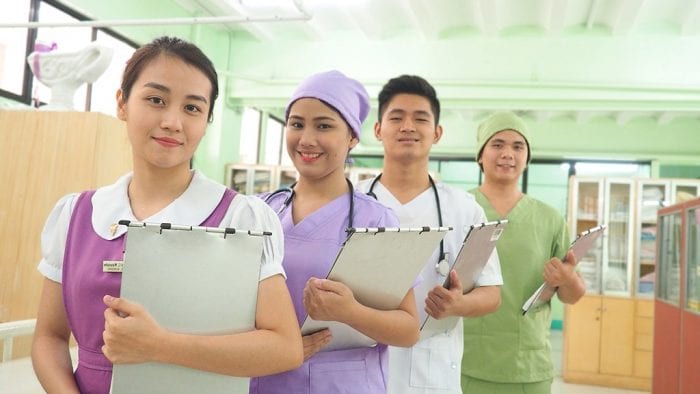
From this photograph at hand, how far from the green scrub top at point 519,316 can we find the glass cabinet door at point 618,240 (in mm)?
4174

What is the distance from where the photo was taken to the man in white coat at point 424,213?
57.0 inches

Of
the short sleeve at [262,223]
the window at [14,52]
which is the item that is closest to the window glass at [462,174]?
the window at [14,52]

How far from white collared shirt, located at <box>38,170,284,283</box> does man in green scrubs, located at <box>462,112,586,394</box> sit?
1.18 metres

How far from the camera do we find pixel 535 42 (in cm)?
588

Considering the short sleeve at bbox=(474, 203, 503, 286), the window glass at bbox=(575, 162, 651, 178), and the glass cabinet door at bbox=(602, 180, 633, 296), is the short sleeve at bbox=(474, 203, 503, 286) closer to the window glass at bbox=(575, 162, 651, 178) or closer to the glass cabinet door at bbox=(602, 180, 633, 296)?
the glass cabinet door at bbox=(602, 180, 633, 296)

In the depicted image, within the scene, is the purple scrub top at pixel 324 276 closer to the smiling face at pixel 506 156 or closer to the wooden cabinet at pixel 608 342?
the smiling face at pixel 506 156

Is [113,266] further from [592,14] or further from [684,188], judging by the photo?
[684,188]

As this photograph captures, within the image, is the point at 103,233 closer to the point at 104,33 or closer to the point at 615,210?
the point at 104,33

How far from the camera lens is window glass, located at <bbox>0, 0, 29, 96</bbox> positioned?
393cm

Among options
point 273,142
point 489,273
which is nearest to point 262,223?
point 489,273

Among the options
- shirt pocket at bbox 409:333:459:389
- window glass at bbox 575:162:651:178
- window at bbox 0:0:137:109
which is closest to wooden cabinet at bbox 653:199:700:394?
shirt pocket at bbox 409:333:459:389

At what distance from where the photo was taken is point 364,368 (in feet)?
3.62

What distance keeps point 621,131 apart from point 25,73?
7.34 metres

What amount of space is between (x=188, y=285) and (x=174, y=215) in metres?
0.15
